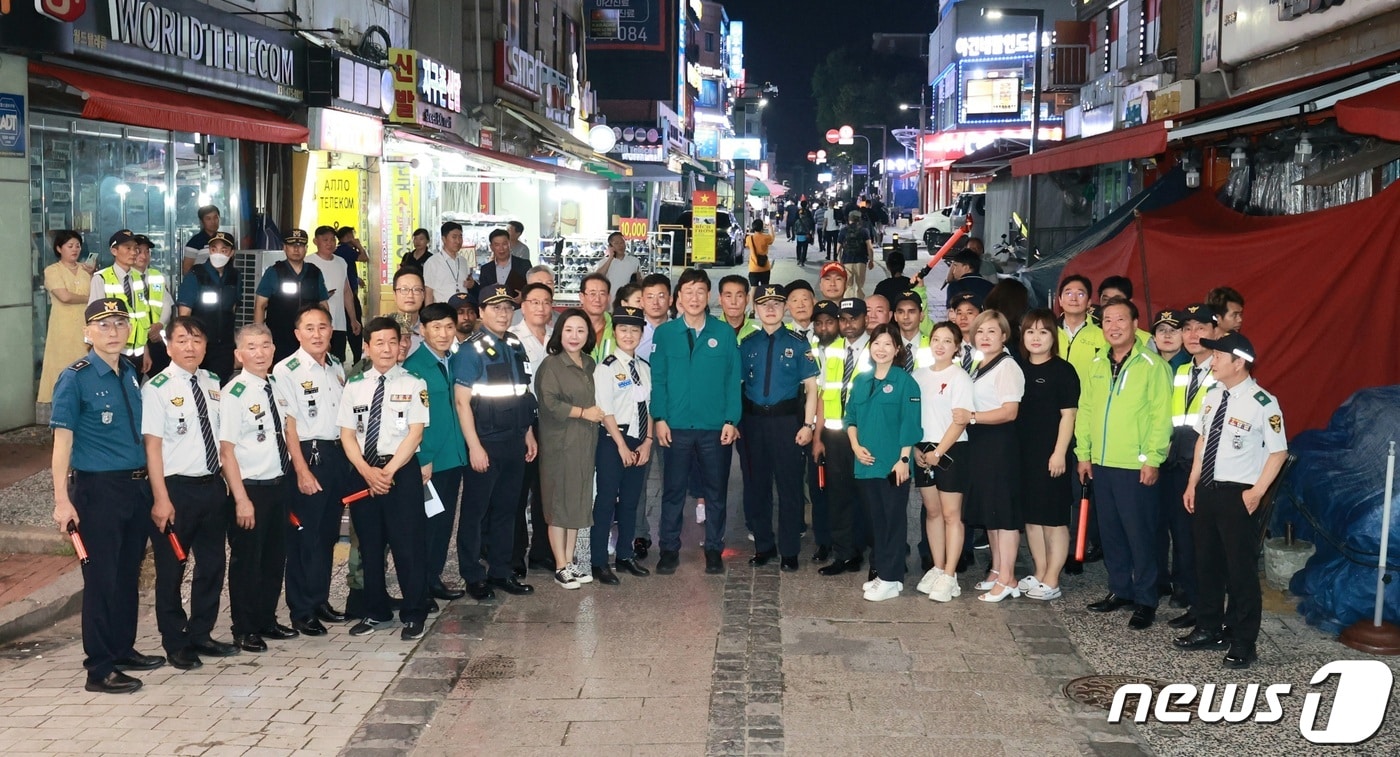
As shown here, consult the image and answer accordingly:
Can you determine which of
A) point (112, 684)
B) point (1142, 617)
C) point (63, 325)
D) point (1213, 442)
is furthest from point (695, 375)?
point (63, 325)

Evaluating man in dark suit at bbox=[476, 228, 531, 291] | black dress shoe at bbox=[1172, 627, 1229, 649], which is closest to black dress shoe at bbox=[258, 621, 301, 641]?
black dress shoe at bbox=[1172, 627, 1229, 649]

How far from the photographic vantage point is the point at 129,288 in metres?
11.1

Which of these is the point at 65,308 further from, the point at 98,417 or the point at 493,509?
the point at 98,417

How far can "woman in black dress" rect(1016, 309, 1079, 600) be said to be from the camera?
812cm

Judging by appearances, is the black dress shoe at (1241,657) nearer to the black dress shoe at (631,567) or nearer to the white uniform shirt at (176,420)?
the black dress shoe at (631,567)

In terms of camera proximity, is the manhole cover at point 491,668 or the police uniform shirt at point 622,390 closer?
the manhole cover at point 491,668

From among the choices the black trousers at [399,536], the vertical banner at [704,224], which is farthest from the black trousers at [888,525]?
the vertical banner at [704,224]

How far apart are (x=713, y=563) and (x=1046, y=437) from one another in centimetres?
232

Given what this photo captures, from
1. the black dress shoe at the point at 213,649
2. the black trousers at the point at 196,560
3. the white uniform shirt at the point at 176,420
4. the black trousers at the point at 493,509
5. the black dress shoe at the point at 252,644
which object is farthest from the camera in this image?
the black trousers at the point at 493,509

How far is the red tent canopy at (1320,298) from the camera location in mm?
8867

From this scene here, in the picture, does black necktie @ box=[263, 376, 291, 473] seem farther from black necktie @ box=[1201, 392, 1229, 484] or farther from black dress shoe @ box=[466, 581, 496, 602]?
black necktie @ box=[1201, 392, 1229, 484]

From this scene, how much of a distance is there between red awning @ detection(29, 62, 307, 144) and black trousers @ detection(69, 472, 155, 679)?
6.12 meters

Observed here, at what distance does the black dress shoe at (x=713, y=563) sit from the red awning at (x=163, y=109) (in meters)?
6.78

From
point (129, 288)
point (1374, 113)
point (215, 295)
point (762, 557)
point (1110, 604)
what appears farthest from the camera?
point (215, 295)
